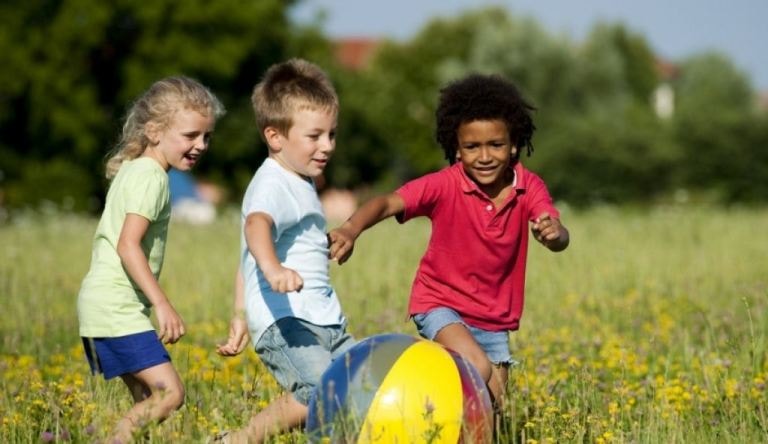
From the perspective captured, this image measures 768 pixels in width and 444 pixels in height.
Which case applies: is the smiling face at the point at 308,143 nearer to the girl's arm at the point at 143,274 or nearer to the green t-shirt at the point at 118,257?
the green t-shirt at the point at 118,257

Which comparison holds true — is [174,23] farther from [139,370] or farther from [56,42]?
[139,370]

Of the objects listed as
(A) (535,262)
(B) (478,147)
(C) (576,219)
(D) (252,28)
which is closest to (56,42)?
(D) (252,28)

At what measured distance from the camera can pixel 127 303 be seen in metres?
5.90

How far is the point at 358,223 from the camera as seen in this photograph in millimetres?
6086

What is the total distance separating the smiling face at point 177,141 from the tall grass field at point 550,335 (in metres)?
0.93

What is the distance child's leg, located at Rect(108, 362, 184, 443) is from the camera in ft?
18.5

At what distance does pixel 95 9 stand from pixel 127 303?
3847 centimetres

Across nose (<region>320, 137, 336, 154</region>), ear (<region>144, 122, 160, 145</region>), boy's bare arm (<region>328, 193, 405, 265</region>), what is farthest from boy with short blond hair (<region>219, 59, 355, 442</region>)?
ear (<region>144, 122, 160, 145</region>)

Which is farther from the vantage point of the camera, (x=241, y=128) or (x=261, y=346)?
(x=241, y=128)

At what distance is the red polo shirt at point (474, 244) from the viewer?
6746 millimetres

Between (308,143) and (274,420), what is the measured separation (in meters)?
1.24

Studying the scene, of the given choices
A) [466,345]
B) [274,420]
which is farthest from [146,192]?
[466,345]

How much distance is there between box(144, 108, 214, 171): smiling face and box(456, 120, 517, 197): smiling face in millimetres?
1387

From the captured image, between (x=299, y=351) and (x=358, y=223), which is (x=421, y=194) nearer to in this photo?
(x=358, y=223)
